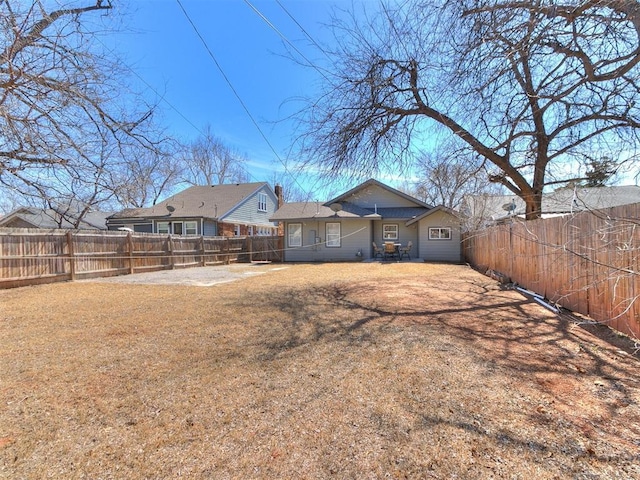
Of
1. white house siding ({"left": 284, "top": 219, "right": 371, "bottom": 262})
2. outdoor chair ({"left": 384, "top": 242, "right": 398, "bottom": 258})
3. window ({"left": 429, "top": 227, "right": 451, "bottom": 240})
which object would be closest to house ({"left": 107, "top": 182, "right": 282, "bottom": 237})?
white house siding ({"left": 284, "top": 219, "right": 371, "bottom": 262})

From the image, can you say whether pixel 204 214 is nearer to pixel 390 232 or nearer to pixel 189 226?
pixel 189 226

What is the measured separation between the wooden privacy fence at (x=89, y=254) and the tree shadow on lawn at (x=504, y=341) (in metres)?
7.48

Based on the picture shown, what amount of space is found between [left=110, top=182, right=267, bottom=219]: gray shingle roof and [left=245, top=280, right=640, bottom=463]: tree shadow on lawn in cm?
1581

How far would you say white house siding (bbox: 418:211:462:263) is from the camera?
17.3 m

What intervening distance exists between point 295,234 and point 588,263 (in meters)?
15.6

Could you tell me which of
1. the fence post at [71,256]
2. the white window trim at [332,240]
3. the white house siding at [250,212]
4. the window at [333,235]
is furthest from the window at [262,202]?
the fence post at [71,256]

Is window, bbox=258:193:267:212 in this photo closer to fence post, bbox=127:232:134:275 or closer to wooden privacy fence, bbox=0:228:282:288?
wooden privacy fence, bbox=0:228:282:288

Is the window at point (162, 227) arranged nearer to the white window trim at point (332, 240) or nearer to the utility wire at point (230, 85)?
the white window trim at point (332, 240)

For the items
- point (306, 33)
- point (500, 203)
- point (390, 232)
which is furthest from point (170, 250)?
point (500, 203)

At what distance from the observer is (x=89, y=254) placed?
1113cm

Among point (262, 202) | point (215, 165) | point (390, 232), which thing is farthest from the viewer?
point (215, 165)

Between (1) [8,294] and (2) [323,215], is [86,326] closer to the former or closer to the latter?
(1) [8,294]

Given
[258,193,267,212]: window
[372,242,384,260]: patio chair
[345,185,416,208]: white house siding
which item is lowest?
[372,242,384,260]: patio chair

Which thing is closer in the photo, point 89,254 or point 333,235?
point 89,254
